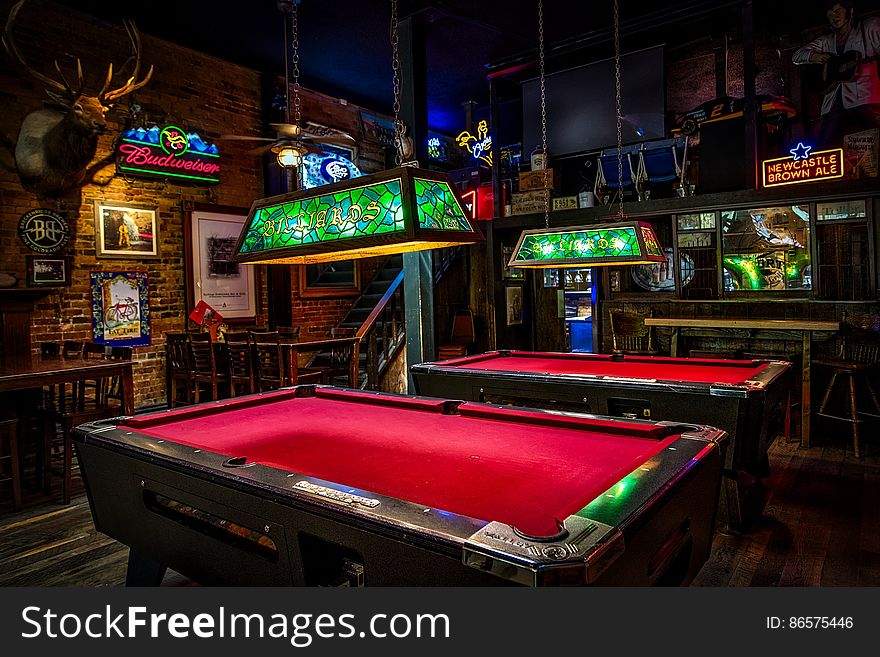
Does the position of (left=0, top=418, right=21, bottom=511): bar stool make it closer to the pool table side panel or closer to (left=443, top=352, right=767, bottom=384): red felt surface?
the pool table side panel

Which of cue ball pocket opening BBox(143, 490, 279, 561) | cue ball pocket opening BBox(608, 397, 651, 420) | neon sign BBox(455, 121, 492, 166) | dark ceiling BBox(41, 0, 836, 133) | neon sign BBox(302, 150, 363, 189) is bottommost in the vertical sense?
cue ball pocket opening BBox(143, 490, 279, 561)

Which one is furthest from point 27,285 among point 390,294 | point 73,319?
point 390,294

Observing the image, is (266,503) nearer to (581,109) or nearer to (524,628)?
(524,628)

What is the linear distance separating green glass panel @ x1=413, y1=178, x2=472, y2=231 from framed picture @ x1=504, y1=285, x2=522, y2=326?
241 inches

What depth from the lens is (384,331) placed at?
288 inches

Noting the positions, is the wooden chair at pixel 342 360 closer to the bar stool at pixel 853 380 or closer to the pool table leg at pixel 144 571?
the pool table leg at pixel 144 571

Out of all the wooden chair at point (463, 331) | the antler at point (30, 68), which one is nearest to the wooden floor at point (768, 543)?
the antler at point (30, 68)

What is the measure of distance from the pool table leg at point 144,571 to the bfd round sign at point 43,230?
16.5 feet

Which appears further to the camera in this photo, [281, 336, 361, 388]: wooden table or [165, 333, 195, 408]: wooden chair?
[165, 333, 195, 408]: wooden chair

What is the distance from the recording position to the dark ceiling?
6316 mm

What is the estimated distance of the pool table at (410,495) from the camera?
123 centimetres

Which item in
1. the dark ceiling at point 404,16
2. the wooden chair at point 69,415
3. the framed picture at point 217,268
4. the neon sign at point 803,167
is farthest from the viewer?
the framed picture at point 217,268

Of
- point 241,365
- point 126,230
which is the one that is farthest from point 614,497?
A: point 126,230

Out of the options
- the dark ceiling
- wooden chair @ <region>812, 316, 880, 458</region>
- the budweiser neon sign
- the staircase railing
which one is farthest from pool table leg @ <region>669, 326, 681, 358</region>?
the budweiser neon sign
